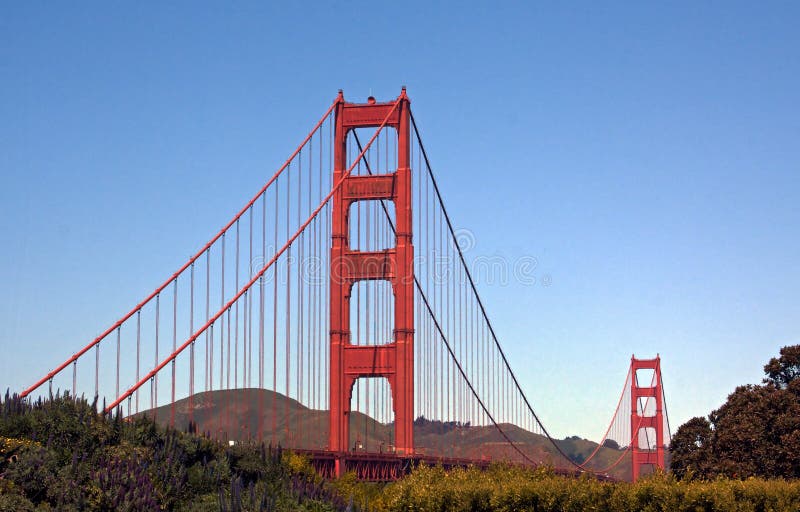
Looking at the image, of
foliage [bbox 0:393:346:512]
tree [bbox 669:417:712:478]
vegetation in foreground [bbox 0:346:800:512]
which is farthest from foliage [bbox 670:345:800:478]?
foliage [bbox 0:393:346:512]

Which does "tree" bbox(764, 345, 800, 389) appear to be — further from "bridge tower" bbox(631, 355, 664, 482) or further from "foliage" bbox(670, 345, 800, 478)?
"bridge tower" bbox(631, 355, 664, 482)

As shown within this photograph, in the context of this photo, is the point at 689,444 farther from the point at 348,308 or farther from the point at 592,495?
the point at 592,495

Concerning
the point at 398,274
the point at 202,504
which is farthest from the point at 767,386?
the point at 202,504

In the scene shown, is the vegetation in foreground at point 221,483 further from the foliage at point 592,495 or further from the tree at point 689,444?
the tree at point 689,444

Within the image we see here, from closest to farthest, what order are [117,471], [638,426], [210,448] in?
1. [117,471]
2. [210,448]
3. [638,426]

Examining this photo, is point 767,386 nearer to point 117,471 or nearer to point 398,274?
point 398,274

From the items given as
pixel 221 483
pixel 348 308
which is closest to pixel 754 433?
pixel 348 308
